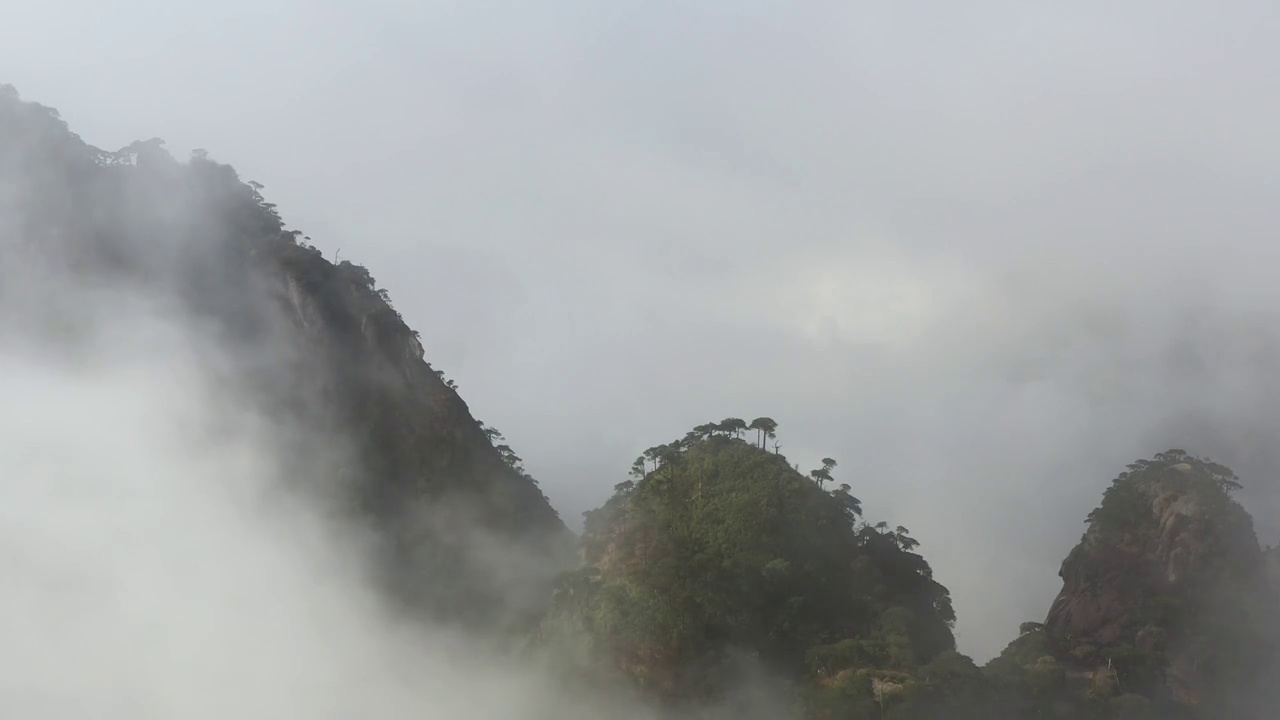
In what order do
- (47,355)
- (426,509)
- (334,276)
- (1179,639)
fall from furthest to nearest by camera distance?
1. (47,355)
2. (334,276)
3. (426,509)
4. (1179,639)

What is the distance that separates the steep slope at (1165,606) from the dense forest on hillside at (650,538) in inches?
7.6

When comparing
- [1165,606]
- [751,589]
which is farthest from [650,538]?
[1165,606]

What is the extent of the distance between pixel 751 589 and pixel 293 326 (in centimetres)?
5217

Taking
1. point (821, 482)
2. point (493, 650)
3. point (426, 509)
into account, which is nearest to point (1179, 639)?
point (821, 482)

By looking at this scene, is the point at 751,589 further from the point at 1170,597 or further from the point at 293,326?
the point at 293,326

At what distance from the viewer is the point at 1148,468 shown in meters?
85.6

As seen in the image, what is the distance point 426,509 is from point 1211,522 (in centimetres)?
6565

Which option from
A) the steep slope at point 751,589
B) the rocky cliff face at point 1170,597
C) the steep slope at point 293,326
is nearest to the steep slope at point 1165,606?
the rocky cliff face at point 1170,597

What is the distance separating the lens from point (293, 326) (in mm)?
93750

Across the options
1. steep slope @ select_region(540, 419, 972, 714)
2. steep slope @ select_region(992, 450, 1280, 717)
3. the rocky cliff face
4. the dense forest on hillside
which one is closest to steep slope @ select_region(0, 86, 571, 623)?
the dense forest on hillside

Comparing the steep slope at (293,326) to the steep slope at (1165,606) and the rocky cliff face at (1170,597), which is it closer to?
the steep slope at (1165,606)

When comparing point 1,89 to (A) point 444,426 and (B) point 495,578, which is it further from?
(B) point 495,578

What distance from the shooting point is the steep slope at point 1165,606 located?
6969cm

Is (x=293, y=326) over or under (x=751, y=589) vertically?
over
